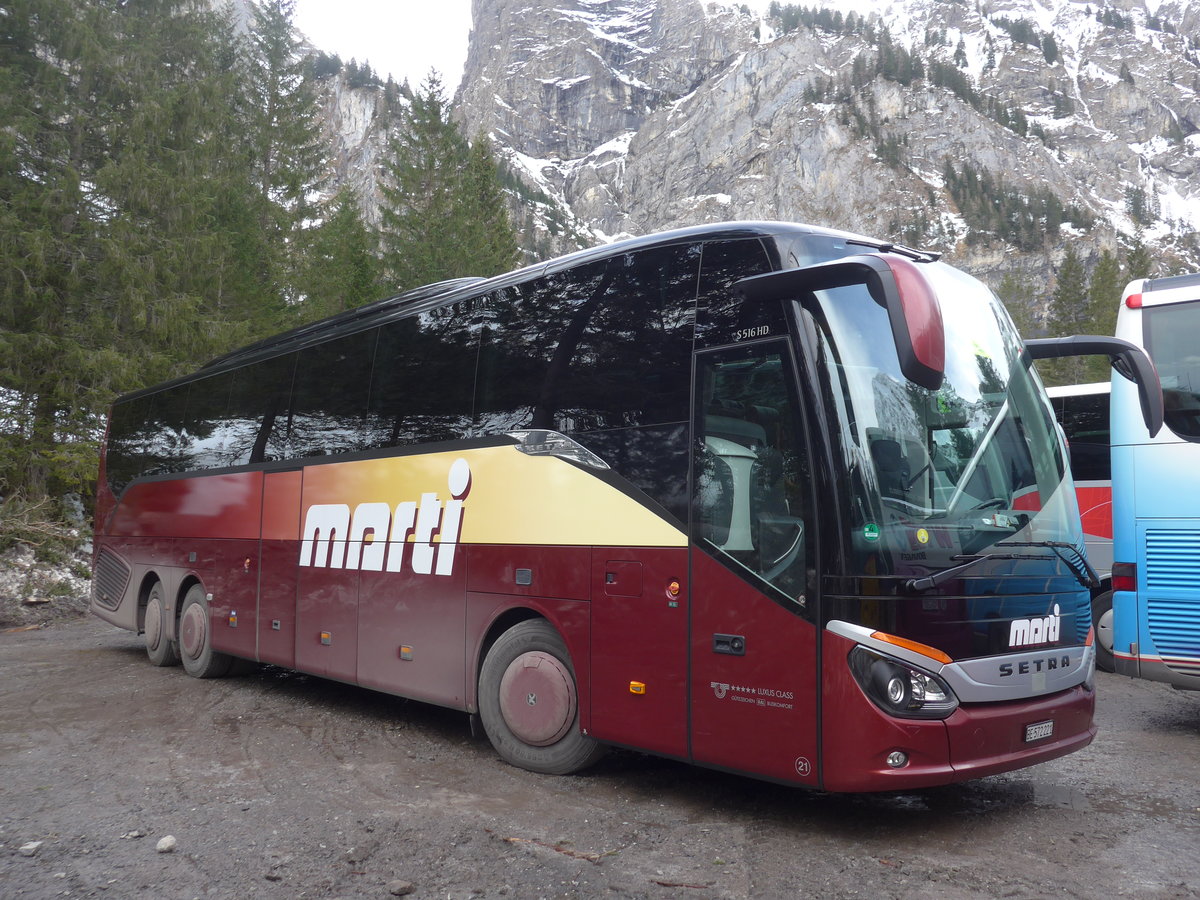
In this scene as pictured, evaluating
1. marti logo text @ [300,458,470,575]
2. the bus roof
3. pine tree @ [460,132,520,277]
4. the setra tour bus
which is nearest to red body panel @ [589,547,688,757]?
the setra tour bus

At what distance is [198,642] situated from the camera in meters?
10.3

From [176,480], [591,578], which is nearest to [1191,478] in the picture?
[591,578]

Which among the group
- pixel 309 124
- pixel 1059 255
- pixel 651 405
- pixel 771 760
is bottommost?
pixel 771 760

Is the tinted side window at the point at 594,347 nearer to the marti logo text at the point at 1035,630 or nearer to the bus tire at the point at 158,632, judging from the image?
the marti logo text at the point at 1035,630

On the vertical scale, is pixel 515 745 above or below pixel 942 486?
below

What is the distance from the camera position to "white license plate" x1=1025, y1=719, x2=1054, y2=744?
15.4 ft

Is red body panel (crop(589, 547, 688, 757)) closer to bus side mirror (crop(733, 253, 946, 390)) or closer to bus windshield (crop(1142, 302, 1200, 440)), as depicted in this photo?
bus side mirror (crop(733, 253, 946, 390))

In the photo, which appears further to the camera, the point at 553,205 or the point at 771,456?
the point at 553,205

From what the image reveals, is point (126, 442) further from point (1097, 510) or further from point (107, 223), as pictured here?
point (1097, 510)

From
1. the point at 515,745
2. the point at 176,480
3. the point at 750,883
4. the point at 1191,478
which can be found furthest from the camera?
the point at 176,480

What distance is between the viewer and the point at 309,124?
35.7 m

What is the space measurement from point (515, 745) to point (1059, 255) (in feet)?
482

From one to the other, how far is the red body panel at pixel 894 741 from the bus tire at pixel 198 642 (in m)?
7.63

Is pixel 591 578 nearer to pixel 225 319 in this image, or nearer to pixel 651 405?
pixel 651 405
